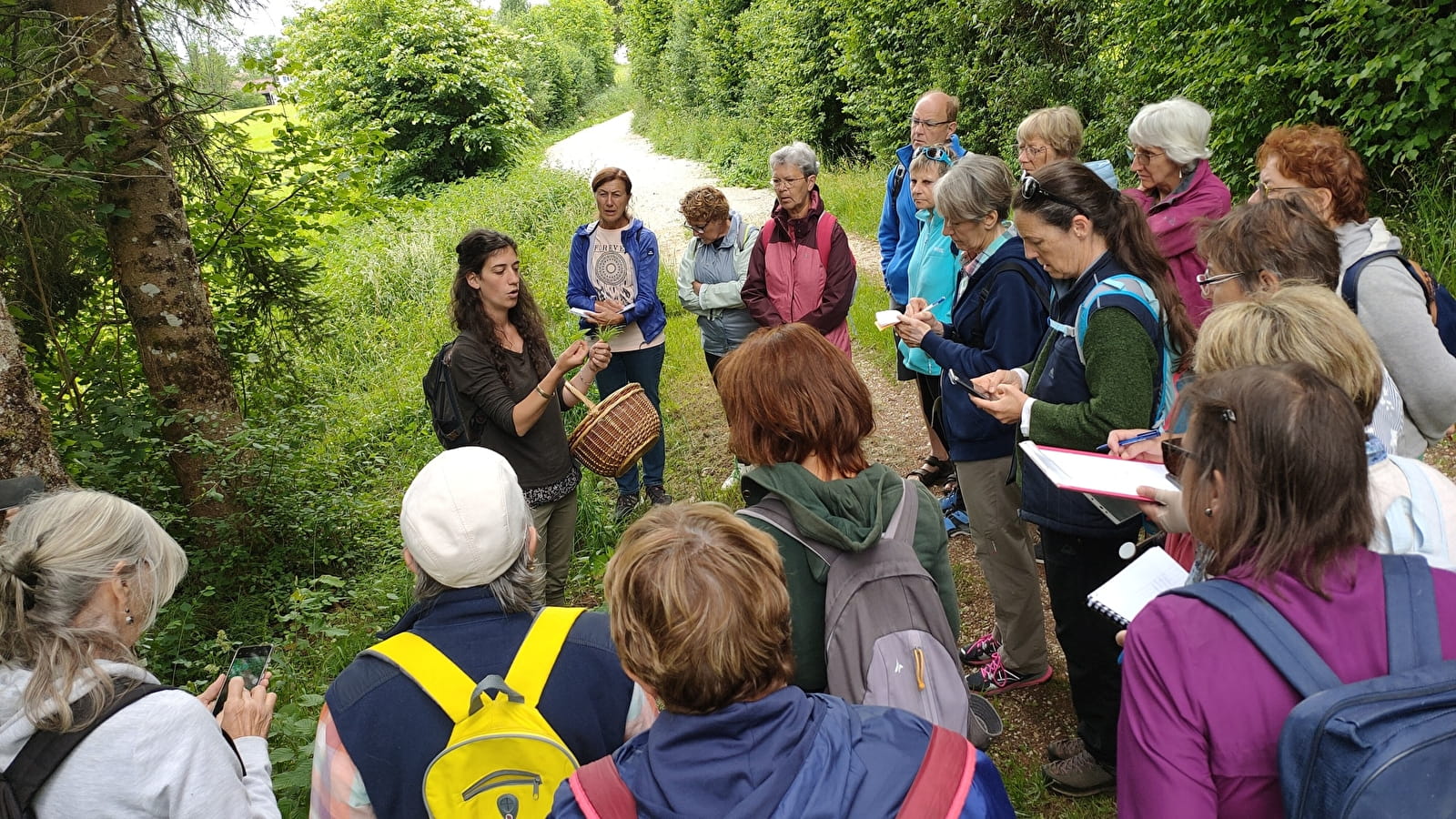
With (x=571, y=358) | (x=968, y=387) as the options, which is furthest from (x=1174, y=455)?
(x=571, y=358)

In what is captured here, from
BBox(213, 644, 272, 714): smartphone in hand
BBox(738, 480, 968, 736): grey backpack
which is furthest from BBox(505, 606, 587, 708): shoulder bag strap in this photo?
BBox(213, 644, 272, 714): smartphone in hand

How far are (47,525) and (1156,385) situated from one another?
2910 millimetres

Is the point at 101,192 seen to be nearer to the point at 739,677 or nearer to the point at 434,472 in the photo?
the point at 434,472

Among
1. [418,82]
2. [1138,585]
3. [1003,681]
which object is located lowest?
[1003,681]

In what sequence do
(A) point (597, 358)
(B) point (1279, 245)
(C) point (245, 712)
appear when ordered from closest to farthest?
1. (C) point (245, 712)
2. (B) point (1279, 245)
3. (A) point (597, 358)

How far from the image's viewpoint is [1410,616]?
149 cm

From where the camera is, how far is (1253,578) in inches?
61.1

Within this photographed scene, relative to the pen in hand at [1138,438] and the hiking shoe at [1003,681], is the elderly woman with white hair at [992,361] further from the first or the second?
the pen in hand at [1138,438]

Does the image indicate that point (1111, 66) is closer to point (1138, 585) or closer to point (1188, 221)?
point (1188, 221)

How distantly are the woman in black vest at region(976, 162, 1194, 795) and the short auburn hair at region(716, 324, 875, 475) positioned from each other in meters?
0.89

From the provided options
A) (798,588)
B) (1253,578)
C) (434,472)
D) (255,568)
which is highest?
(434,472)

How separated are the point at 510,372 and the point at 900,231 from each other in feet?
9.88

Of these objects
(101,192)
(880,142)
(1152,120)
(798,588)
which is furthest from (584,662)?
(880,142)

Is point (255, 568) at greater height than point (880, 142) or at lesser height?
lesser
